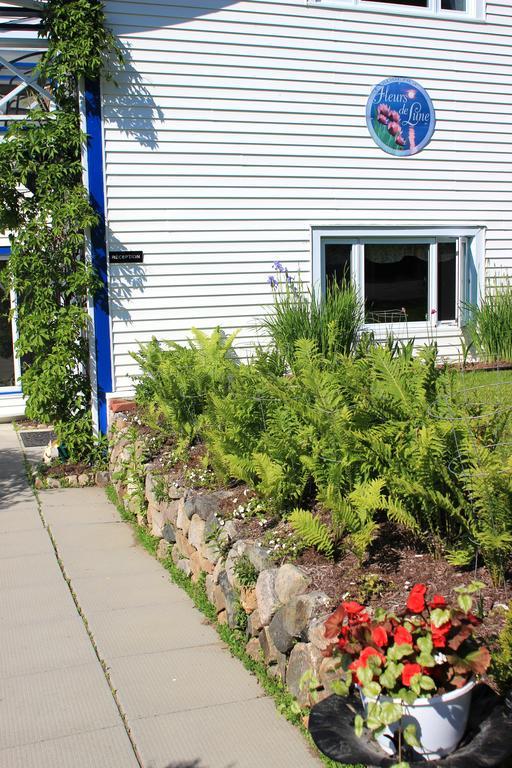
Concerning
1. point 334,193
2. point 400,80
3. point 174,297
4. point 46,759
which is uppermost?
point 400,80

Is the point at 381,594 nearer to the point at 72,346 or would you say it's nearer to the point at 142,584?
the point at 142,584

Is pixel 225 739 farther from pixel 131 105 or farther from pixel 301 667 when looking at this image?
pixel 131 105

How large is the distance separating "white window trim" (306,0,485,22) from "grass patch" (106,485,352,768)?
6552mm

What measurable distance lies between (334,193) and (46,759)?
7.41 m

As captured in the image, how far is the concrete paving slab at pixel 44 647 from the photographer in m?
4.02

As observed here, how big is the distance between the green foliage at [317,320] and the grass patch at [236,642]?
2.92m

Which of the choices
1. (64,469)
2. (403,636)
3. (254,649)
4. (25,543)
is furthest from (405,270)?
(403,636)

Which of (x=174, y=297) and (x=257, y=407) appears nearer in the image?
(x=257, y=407)

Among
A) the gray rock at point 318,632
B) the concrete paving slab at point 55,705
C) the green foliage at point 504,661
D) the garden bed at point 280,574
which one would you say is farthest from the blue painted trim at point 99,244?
the green foliage at point 504,661

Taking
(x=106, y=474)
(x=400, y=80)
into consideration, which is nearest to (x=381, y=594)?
(x=106, y=474)

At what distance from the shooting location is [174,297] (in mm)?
8562

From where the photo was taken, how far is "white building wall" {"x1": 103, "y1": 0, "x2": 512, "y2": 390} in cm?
829

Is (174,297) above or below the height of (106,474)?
above

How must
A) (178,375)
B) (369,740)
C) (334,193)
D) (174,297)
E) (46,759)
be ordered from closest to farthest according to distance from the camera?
(369,740) < (46,759) < (178,375) < (174,297) < (334,193)
